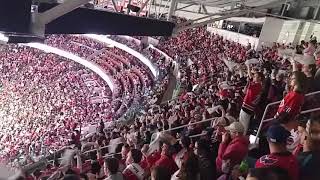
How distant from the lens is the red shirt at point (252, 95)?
5594 mm

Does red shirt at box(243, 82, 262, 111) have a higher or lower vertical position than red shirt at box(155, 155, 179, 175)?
higher

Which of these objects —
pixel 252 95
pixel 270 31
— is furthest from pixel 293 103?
pixel 270 31

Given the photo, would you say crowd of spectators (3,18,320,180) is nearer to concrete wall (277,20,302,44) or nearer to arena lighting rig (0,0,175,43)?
arena lighting rig (0,0,175,43)

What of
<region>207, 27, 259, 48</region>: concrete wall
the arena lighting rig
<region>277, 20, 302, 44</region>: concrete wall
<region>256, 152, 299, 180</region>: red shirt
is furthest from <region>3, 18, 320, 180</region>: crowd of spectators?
<region>207, 27, 259, 48</region>: concrete wall

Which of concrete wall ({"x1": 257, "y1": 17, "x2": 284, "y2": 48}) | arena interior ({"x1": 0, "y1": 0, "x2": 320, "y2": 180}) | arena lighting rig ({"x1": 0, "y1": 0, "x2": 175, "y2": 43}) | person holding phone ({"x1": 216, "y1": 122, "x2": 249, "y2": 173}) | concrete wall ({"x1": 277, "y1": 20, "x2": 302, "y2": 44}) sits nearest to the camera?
person holding phone ({"x1": 216, "y1": 122, "x2": 249, "y2": 173})

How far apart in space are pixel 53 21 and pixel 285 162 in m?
3.64

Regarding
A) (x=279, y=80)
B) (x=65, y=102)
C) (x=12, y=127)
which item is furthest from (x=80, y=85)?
(x=279, y=80)

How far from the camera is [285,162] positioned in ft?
9.84

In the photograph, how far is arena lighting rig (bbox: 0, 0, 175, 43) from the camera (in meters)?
4.79

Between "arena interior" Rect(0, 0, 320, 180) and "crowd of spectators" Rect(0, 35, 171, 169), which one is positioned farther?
"crowd of spectators" Rect(0, 35, 171, 169)

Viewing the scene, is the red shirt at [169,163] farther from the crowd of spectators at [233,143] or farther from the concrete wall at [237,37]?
the concrete wall at [237,37]

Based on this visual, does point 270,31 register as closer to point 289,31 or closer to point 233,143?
point 289,31

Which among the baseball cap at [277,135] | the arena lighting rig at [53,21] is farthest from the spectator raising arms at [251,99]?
the baseball cap at [277,135]

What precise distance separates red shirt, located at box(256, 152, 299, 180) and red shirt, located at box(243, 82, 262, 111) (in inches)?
102
